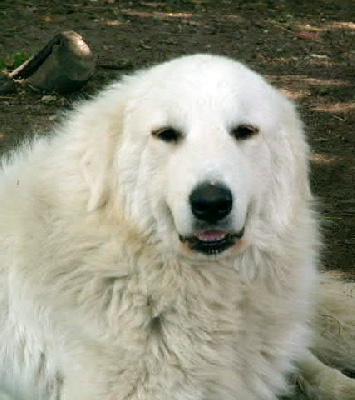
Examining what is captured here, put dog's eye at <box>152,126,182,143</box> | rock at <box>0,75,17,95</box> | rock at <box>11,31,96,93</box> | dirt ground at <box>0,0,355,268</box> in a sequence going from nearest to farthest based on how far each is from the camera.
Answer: dog's eye at <box>152,126,182,143</box> < dirt ground at <box>0,0,355,268</box> < rock at <box>11,31,96,93</box> < rock at <box>0,75,17,95</box>

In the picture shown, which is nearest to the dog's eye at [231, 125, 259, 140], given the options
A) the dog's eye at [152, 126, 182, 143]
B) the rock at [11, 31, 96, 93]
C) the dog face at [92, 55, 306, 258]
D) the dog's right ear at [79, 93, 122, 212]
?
the dog face at [92, 55, 306, 258]

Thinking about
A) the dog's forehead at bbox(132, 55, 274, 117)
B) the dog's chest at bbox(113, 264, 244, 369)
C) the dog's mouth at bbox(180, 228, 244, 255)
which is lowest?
the dog's chest at bbox(113, 264, 244, 369)

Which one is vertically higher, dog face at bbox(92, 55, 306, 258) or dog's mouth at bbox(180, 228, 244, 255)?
dog face at bbox(92, 55, 306, 258)

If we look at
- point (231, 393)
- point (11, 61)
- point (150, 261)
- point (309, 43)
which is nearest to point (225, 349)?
point (231, 393)

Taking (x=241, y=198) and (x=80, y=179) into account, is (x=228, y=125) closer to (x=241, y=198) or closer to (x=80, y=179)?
(x=241, y=198)

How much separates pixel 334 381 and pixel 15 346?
1546mm

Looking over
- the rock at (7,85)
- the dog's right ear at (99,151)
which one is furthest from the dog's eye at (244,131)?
the rock at (7,85)

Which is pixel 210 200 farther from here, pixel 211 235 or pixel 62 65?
pixel 62 65

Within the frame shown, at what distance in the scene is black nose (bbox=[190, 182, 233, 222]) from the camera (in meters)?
3.24

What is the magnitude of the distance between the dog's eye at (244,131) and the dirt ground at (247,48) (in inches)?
80.8

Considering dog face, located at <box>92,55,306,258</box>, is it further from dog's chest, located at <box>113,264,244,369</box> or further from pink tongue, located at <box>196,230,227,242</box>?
dog's chest, located at <box>113,264,244,369</box>

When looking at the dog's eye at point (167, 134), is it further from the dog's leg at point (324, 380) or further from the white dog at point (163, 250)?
the dog's leg at point (324, 380)

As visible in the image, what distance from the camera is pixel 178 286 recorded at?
12.0 ft

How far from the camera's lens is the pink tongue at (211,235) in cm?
342
